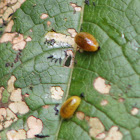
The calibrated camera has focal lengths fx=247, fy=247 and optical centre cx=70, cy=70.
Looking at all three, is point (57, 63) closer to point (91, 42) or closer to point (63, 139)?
point (91, 42)

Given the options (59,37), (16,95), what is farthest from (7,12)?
(16,95)

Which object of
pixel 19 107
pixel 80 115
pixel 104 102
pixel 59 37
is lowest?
pixel 19 107

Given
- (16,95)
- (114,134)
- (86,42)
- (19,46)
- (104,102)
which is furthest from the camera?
(19,46)

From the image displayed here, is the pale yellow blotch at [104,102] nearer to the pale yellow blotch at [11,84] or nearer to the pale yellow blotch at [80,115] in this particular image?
the pale yellow blotch at [80,115]

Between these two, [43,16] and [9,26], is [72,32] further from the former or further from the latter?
[9,26]

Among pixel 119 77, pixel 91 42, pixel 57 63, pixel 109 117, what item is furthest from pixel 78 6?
pixel 109 117

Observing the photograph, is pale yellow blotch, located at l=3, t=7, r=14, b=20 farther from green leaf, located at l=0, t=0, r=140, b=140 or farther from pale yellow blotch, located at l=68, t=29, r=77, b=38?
pale yellow blotch, located at l=68, t=29, r=77, b=38
